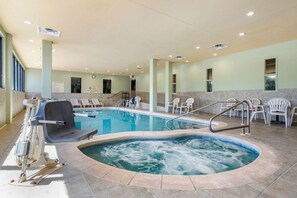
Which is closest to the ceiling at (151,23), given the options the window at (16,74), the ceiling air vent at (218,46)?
the ceiling air vent at (218,46)

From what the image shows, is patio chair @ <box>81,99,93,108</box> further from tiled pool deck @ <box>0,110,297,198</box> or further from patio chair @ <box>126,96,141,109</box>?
tiled pool deck @ <box>0,110,297,198</box>

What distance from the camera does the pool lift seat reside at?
2.15 metres

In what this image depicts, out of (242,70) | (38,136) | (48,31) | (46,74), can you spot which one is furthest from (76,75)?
(38,136)

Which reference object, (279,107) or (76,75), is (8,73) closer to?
(279,107)

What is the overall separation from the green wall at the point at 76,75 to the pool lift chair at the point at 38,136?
13026 millimetres

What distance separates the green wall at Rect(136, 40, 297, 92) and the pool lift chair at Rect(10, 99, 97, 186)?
24.0ft

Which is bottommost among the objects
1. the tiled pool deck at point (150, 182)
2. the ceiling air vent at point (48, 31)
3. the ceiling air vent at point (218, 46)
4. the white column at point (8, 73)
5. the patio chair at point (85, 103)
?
the tiled pool deck at point (150, 182)

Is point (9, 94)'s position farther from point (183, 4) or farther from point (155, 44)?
point (183, 4)

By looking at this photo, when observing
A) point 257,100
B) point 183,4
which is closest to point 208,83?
point 257,100

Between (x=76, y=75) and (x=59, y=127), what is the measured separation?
45.1ft

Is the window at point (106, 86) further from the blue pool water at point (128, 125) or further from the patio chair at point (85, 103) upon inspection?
the blue pool water at point (128, 125)

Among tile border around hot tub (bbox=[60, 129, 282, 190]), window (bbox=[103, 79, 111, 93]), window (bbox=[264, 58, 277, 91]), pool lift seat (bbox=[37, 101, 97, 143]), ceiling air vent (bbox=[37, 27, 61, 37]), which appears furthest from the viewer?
window (bbox=[103, 79, 111, 93])

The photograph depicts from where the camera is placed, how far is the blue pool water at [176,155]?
3.05 m

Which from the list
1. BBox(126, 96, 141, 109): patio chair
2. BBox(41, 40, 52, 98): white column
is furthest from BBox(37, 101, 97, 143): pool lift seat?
BBox(126, 96, 141, 109): patio chair
